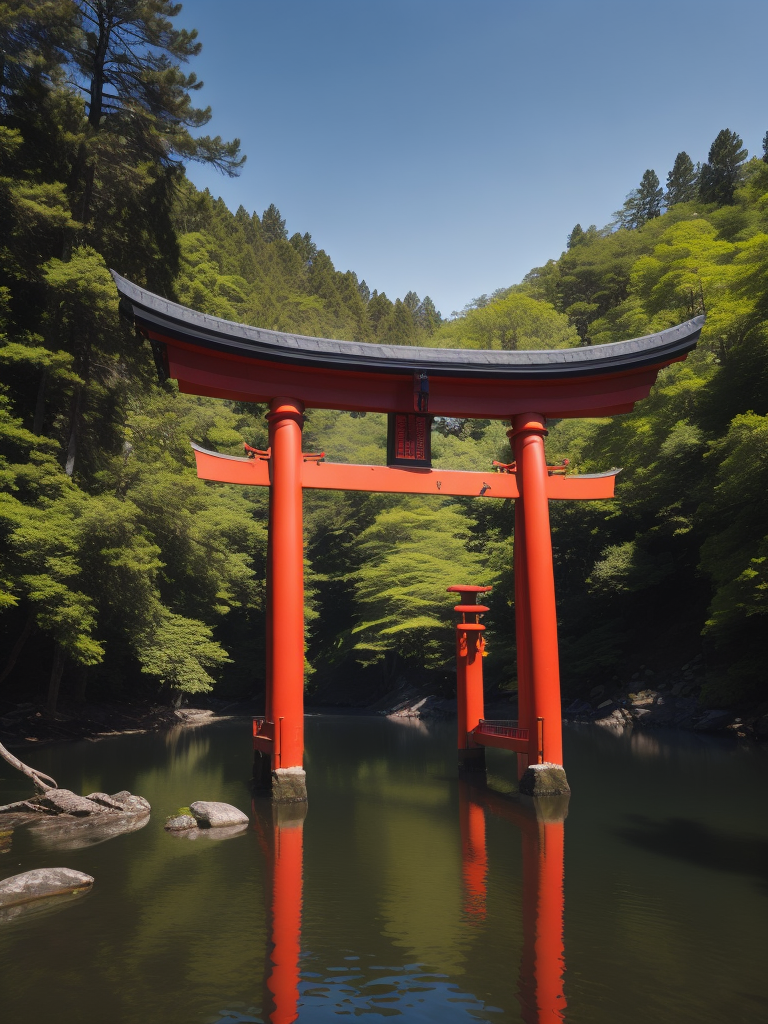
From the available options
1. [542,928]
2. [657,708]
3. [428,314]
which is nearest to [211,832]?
[542,928]

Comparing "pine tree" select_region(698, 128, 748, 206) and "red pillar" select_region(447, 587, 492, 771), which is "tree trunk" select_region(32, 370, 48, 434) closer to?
"red pillar" select_region(447, 587, 492, 771)

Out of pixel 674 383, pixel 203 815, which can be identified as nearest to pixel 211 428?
pixel 674 383

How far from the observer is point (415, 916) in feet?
22.3

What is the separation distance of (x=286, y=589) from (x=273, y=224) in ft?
226

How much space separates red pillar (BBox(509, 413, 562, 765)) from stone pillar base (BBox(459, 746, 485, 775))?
122 inches

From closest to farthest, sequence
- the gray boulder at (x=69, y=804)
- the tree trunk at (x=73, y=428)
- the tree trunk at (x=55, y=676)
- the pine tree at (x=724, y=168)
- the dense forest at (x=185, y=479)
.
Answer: the gray boulder at (x=69, y=804), the dense forest at (x=185, y=479), the tree trunk at (x=73, y=428), the tree trunk at (x=55, y=676), the pine tree at (x=724, y=168)

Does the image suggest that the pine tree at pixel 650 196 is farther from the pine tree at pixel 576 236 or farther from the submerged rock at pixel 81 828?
the submerged rock at pixel 81 828

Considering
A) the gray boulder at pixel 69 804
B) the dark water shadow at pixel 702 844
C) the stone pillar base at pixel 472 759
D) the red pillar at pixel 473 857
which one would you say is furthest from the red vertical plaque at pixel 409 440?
the gray boulder at pixel 69 804

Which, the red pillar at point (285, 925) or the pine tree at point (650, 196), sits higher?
the pine tree at point (650, 196)

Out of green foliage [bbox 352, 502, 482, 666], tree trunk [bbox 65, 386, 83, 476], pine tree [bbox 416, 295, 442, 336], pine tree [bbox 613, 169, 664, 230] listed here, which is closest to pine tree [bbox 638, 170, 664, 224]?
pine tree [bbox 613, 169, 664, 230]

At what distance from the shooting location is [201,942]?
6.07 m

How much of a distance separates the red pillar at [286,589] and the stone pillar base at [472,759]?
14.0 feet

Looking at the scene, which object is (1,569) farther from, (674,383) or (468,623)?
(674,383)

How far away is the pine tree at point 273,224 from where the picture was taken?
241 ft
